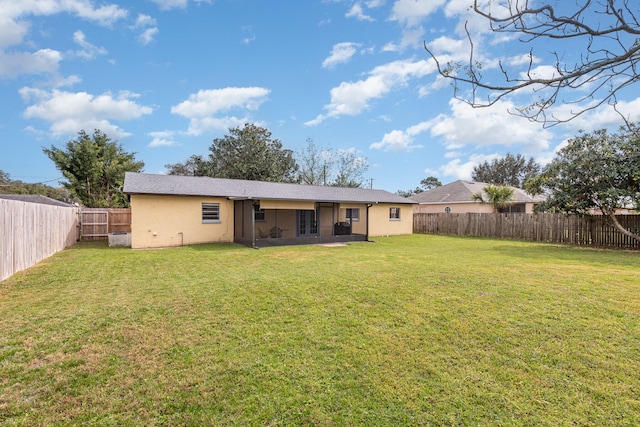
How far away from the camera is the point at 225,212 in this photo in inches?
559

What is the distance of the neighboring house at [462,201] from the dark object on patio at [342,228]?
10.1 meters

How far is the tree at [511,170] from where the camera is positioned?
4353 cm

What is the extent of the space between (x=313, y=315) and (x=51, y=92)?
21818 mm

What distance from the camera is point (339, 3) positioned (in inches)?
382

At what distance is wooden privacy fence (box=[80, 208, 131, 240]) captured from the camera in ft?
49.7

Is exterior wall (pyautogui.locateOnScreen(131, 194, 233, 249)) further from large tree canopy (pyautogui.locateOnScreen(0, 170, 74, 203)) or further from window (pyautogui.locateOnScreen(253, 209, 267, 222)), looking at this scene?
large tree canopy (pyautogui.locateOnScreen(0, 170, 74, 203))

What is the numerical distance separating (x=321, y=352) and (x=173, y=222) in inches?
456

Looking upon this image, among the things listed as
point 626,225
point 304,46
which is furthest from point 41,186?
point 626,225

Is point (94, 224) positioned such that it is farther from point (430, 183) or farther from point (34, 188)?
point (430, 183)

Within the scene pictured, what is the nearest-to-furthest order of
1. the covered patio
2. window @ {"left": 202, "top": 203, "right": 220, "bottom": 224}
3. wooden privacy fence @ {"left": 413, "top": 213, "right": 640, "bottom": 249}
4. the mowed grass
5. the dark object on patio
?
the mowed grass
the covered patio
wooden privacy fence @ {"left": 413, "top": 213, "right": 640, "bottom": 249}
window @ {"left": 202, "top": 203, "right": 220, "bottom": 224}
the dark object on patio

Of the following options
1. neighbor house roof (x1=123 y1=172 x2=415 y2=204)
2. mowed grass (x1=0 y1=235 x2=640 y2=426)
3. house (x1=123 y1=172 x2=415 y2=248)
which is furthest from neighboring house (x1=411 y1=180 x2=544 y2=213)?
mowed grass (x1=0 y1=235 x2=640 y2=426)

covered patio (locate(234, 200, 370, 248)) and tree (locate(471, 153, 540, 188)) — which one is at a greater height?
tree (locate(471, 153, 540, 188))

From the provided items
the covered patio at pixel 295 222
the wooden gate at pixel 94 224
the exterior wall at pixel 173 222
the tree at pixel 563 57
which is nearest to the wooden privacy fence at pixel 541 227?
the covered patio at pixel 295 222

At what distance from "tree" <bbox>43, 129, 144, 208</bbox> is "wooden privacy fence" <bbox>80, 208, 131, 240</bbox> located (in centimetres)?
699
